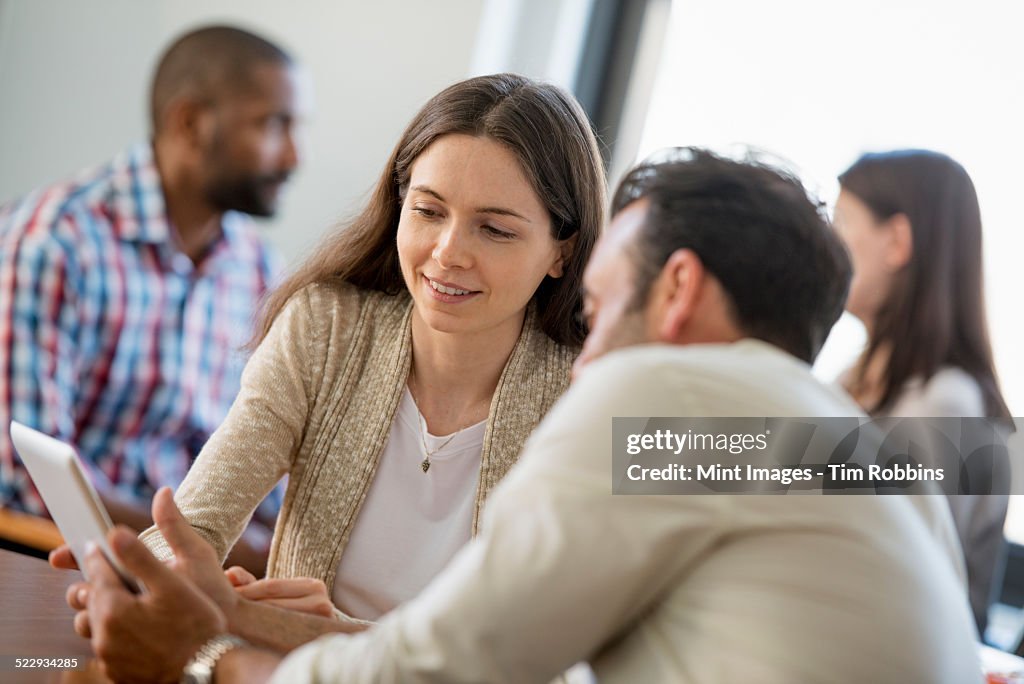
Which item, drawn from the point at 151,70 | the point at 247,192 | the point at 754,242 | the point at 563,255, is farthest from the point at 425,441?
the point at 151,70

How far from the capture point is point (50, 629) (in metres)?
1.25

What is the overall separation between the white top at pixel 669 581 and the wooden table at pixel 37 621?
41 centimetres

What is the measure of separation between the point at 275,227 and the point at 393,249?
69.0 inches

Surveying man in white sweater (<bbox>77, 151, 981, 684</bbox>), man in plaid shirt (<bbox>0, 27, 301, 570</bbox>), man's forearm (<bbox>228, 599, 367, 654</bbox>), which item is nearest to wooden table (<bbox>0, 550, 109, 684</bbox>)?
man's forearm (<bbox>228, 599, 367, 654</bbox>)

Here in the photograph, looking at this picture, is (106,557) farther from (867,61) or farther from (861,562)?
(867,61)

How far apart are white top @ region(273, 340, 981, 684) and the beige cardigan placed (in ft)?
2.90

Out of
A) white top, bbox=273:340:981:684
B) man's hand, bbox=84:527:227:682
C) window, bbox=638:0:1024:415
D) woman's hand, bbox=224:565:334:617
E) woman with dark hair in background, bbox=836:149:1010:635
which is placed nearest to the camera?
white top, bbox=273:340:981:684

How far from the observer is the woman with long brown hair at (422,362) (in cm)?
173

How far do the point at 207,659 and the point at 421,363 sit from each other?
2.82 ft

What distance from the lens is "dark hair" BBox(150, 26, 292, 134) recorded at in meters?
3.24

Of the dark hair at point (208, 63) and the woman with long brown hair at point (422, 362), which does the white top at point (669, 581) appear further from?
the dark hair at point (208, 63)

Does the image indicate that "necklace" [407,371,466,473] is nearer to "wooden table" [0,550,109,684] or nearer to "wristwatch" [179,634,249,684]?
"wooden table" [0,550,109,684]

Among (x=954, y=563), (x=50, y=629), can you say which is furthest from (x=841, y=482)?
(x=50, y=629)

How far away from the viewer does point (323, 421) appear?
182cm
